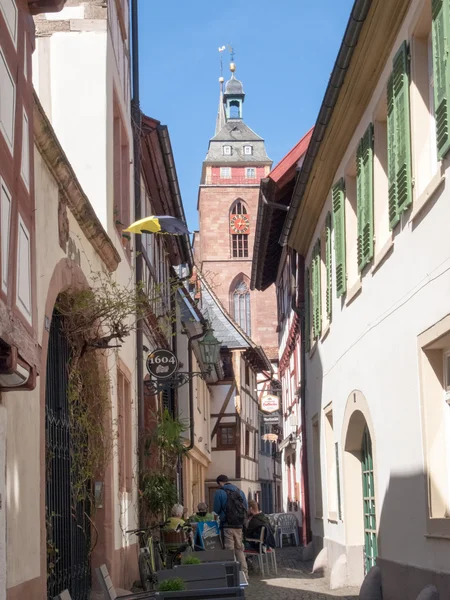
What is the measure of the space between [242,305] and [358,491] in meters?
76.7

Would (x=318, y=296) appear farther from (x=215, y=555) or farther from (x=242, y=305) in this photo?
(x=242, y=305)

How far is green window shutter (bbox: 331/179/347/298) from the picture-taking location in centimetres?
1381

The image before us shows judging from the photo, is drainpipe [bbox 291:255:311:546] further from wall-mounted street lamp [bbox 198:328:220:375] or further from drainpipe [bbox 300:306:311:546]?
wall-mounted street lamp [bbox 198:328:220:375]

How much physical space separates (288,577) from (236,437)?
23800 mm

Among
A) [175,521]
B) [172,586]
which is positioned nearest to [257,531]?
[175,521]

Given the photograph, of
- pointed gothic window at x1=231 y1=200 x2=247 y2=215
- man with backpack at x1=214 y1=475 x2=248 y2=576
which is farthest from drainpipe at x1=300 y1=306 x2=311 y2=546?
pointed gothic window at x1=231 y1=200 x2=247 y2=215

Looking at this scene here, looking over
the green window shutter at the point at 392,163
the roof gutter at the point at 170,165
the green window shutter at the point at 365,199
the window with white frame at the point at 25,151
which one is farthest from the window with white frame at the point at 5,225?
the roof gutter at the point at 170,165

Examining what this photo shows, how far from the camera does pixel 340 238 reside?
1401 cm

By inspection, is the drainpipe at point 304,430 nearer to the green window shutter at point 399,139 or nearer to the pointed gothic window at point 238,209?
the green window shutter at point 399,139

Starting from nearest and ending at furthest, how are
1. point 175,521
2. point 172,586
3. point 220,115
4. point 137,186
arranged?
point 172,586 → point 137,186 → point 175,521 → point 220,115

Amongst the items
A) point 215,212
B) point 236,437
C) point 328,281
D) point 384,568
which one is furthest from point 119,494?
point 215,212

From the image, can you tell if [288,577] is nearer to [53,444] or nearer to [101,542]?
[101,542]

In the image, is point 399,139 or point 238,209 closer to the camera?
point 399,139

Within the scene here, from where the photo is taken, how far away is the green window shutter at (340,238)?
544 inches
